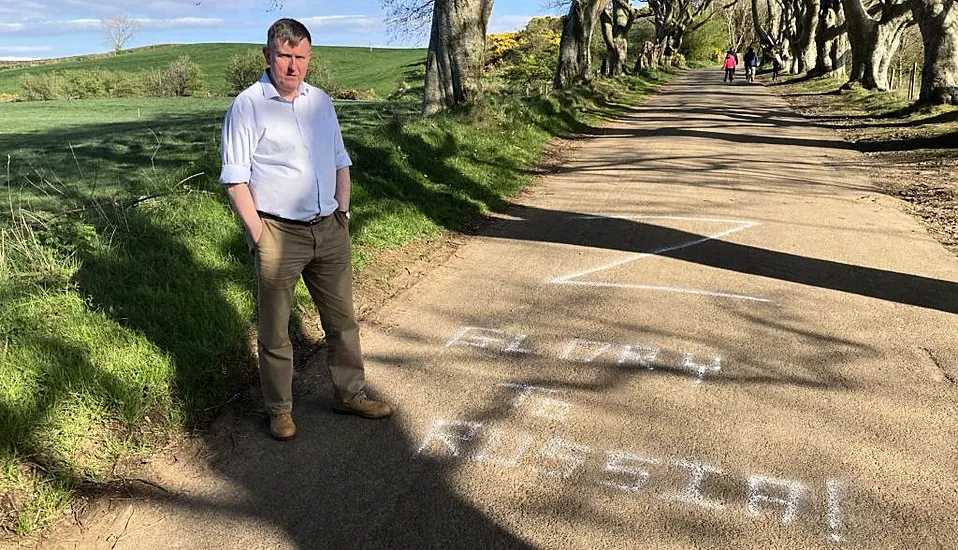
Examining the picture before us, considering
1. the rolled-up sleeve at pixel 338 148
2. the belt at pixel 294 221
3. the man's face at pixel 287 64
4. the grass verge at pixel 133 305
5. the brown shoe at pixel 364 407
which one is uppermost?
the man's face at pixel 287 64

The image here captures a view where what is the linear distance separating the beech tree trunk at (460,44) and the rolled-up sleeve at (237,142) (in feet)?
32.1

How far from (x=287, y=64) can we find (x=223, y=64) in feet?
229

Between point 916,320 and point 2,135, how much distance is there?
2735 cm

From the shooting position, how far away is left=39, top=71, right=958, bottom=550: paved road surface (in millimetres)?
2906

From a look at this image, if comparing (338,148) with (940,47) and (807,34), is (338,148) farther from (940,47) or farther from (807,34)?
(807,34)

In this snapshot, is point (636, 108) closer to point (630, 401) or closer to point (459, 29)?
point (459, 29)

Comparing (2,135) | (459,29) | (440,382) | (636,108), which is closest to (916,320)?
(440,382)

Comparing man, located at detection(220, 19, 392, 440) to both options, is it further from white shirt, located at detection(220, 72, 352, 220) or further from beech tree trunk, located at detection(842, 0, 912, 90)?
beech tree trunk, located at detection(842, 0, 912, 90)

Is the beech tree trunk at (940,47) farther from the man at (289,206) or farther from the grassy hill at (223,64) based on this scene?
the grassy hill at (223,64)

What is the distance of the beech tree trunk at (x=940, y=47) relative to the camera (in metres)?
14.8

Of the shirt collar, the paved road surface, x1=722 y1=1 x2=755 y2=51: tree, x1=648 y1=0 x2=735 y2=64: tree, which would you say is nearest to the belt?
the shirt collar

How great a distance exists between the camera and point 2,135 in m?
23.6

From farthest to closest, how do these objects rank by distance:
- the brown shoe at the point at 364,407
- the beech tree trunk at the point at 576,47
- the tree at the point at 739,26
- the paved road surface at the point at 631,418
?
the tree at the point at 739,26 → the beech tree trunk at the point at 576,47 → the brown shoe at the point at 364,407 → the paved road surface at the point at 631,418

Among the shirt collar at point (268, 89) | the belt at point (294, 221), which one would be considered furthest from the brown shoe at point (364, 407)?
the shirt collar at point (268, 89)
